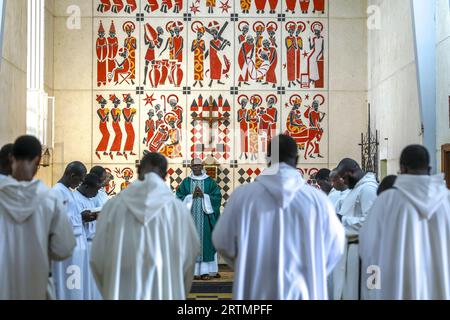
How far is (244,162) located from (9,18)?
18.1 ft

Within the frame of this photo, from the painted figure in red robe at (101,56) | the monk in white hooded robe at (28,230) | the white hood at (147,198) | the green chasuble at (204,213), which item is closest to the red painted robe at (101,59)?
the painted figure in red robe at (101,56)

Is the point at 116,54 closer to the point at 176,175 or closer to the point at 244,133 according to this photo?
the point at 176,175

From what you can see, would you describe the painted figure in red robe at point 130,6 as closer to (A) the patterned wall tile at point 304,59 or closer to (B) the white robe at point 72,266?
(A) the patterned wall tile at point 304,59

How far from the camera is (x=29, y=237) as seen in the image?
219 inches

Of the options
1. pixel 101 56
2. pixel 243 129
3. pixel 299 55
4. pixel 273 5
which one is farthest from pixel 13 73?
pixel 299 55

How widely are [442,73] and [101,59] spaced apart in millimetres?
7210

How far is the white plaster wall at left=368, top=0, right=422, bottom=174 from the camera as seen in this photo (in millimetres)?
12172

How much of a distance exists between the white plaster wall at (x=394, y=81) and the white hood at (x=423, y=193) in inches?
240

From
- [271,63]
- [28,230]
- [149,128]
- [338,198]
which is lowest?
[28,230]
